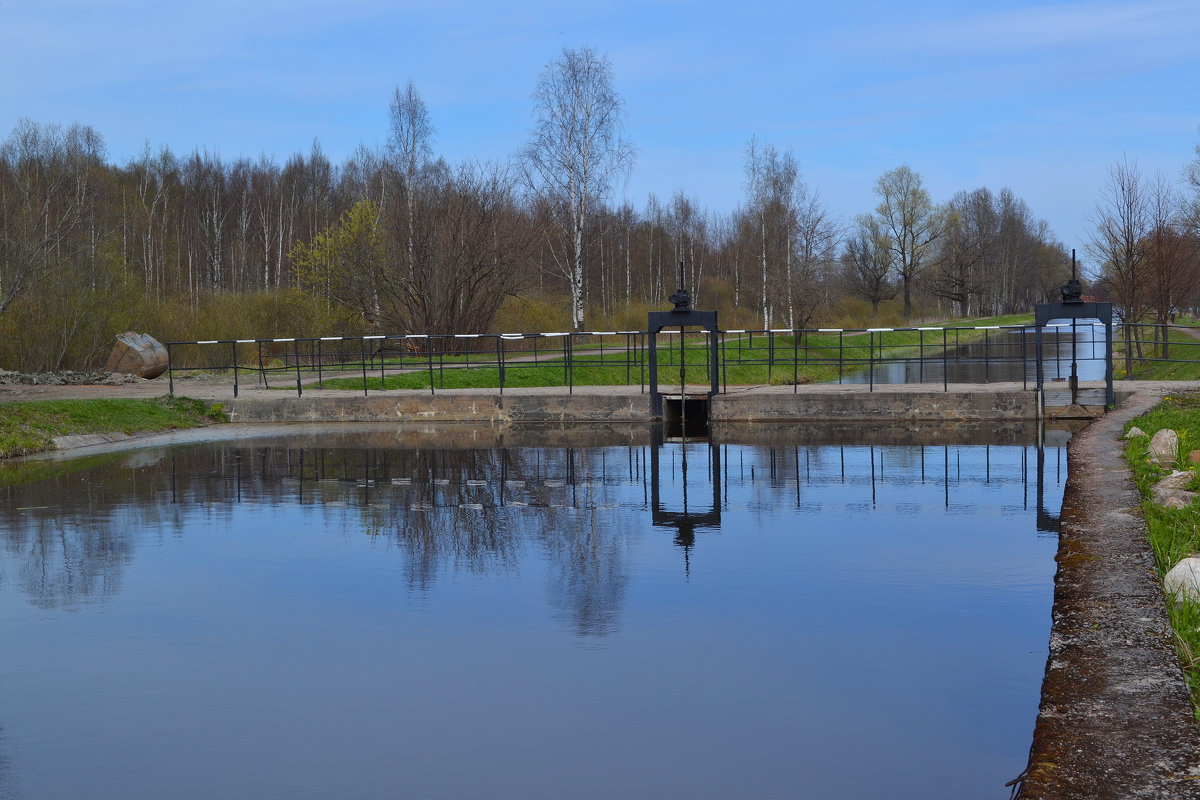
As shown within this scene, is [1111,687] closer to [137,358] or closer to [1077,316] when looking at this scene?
[1077,316]

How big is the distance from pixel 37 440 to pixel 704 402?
36.3 feet

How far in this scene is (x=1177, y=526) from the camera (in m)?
7.98

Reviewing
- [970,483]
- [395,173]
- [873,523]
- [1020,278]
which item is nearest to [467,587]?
[873,523]

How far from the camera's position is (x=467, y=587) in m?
7.98

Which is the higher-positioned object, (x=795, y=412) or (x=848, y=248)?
(x=848, y=248)

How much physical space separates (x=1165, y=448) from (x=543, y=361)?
1988 cm

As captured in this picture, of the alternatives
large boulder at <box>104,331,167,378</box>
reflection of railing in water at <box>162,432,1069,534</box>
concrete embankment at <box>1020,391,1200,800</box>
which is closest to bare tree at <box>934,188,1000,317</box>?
large boulder at <box>104,331,167,378</box>

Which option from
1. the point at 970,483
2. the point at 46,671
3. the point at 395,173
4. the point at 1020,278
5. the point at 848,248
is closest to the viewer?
the point at 46,671

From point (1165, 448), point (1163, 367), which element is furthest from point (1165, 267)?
point (1165, 448)

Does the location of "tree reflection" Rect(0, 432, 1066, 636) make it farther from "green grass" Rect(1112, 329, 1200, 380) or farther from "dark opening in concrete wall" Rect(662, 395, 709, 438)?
"green grass" Rect(1112, 329, 1200, 380)

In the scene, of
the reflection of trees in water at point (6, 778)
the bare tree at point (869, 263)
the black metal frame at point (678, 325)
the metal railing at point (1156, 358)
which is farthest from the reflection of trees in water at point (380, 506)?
the bare tree at point (869, 263)

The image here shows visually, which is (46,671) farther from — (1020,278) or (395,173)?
(1020,278)

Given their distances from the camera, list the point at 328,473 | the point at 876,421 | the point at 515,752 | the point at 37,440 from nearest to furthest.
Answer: the point at 515,752 → the point at 328,473 → the point at 37,440 → the point at 876,421

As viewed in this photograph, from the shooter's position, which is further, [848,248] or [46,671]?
[848,248]
